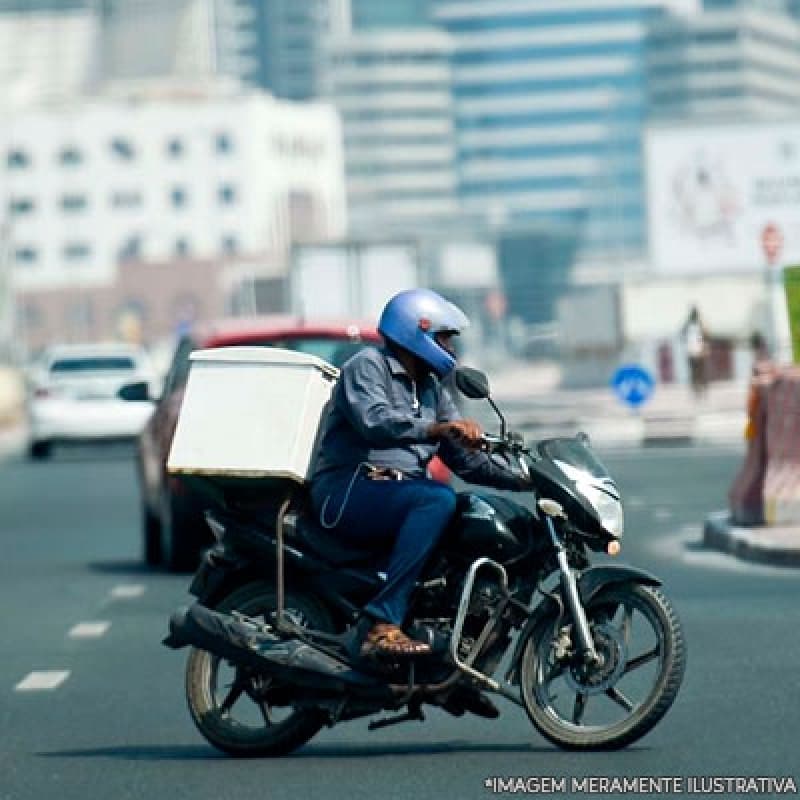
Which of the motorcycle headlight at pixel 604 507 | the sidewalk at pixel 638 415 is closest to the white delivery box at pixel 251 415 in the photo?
the motorcycle headlight at pixel 604 507

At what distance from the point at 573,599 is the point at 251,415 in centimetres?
125

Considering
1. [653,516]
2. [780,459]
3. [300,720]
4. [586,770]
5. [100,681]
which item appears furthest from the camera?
[653,516]

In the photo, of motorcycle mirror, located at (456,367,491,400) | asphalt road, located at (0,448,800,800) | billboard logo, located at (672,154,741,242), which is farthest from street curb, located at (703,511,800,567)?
billboard logo, located at (672,154,741,242)

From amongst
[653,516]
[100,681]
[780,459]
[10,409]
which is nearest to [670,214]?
[10,409]

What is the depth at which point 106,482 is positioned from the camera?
3522 cm

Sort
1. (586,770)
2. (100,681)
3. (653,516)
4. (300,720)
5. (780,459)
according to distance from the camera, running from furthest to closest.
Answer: (653,516), (780,459), (100,681), (300,720), (586,770)

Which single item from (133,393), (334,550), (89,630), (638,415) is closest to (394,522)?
(334,550)

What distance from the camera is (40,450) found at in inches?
1754

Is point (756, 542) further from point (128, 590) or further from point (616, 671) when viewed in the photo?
point (616, 671)

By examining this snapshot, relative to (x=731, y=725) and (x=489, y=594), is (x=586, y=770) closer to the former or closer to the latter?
(x=489, y=594)

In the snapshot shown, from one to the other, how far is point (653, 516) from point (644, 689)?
49.6ft

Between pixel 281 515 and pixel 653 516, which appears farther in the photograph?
pixel 653 516

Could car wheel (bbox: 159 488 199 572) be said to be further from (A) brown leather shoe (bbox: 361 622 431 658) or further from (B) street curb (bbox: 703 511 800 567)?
(A) brown leather shoe (bbox: 361 622 431 658)

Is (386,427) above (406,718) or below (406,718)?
above
